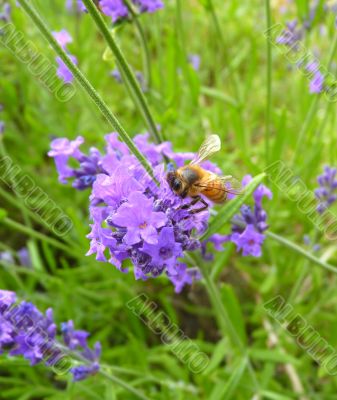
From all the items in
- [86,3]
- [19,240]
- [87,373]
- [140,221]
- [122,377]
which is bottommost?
[122,377]

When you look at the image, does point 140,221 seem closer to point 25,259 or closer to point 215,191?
point 215,191

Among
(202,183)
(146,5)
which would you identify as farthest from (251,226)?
(146,5)

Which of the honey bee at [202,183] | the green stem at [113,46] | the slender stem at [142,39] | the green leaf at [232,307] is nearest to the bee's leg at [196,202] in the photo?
the honey bee at [202,183]

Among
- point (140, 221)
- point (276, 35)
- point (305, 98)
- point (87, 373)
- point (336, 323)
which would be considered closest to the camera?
point (140, 221)

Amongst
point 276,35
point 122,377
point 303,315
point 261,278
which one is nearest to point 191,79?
point 276,35

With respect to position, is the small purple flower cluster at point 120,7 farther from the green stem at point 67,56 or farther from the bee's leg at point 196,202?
the bee's leg at point 196,202

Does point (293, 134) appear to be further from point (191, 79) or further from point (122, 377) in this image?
point (122, 377)

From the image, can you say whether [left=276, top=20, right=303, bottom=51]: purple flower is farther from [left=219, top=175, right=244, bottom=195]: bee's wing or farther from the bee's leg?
the bee's leg
